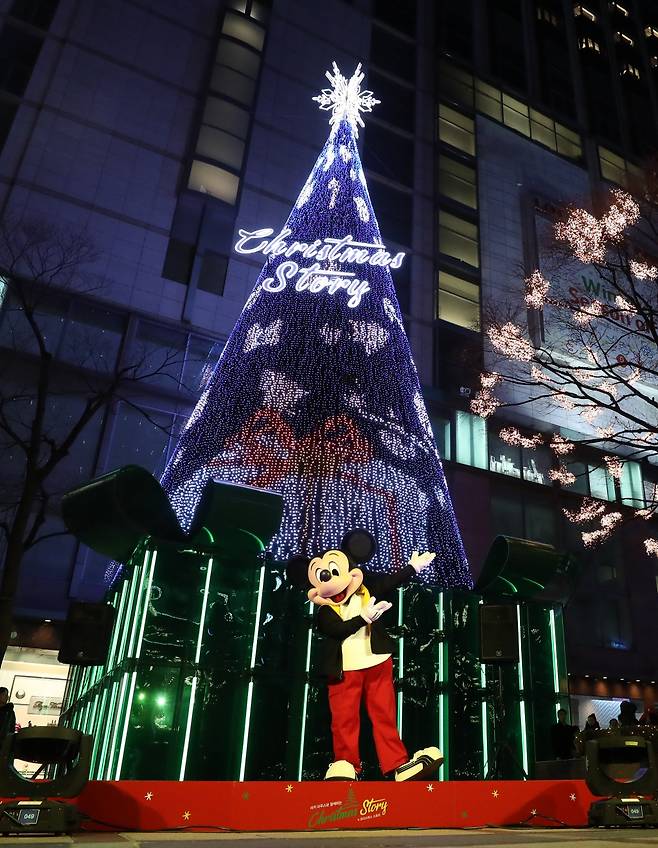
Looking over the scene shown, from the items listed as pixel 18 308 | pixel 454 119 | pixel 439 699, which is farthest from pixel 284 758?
pixel 454 119

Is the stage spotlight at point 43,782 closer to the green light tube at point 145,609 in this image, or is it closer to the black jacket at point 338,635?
the green light tube at point 145,609

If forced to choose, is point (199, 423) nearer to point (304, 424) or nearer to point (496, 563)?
point (304, 424)

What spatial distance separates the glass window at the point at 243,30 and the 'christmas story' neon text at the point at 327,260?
2024 centimetres

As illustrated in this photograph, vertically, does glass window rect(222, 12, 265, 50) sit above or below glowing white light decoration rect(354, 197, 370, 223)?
above

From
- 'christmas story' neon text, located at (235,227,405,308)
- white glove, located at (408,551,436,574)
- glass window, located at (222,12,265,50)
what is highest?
glass window, located at (222,12,265,50)

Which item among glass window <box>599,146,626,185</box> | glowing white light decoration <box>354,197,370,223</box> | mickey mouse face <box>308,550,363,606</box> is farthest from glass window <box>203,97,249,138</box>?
mickey mouse face <box>308,550,363,606</box>

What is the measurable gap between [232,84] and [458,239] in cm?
1110

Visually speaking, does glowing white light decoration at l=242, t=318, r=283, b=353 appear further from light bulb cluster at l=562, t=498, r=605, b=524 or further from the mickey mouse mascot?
light bulb cluster at l=562, t=498, r=605, b=524

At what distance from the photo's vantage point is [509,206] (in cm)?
3031

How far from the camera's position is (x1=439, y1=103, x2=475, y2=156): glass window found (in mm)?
30906

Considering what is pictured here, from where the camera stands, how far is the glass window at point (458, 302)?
26.7m

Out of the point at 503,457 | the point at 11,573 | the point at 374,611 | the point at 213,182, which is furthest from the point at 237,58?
the point at 374,611

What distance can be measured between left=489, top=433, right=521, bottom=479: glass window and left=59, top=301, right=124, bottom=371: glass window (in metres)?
13.7

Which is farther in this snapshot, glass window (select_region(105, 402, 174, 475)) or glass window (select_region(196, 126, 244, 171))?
glass window (select_region(196, 126, 244, 171))
